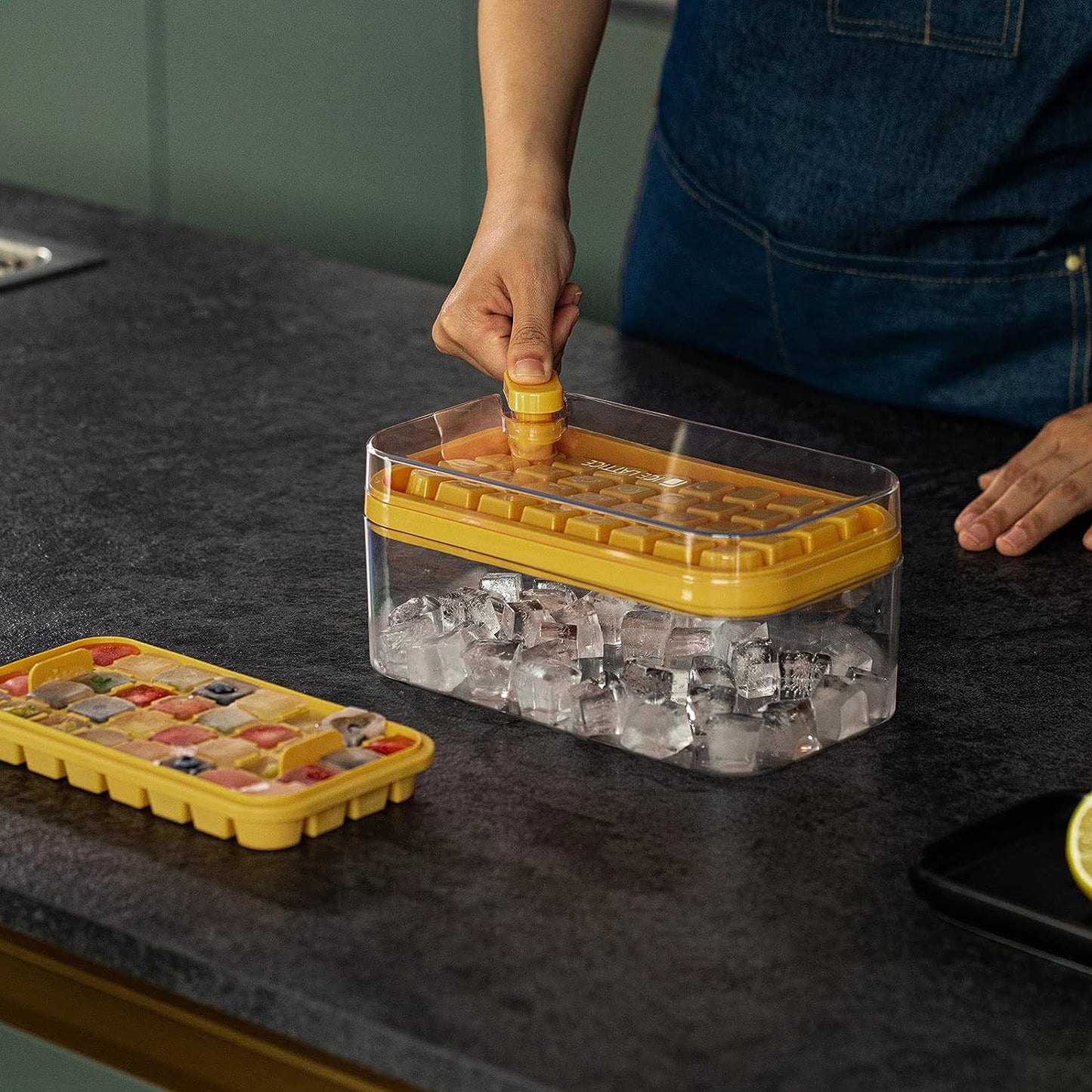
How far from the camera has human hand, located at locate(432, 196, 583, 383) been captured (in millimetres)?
1412

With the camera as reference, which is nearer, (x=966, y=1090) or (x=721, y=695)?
(x=966, y=1090)

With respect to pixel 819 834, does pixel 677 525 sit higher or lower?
higher

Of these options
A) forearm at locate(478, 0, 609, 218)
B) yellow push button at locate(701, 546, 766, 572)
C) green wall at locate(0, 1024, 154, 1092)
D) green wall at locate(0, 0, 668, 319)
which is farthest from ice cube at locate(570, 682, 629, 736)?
green wall at locate(0, 0, 668, 319)

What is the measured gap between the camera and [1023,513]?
1.46 m

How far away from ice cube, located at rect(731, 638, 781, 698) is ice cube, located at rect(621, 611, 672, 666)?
0.14 feet

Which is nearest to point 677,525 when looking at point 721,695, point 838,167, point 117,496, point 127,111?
point 721,695

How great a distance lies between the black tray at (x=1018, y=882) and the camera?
2.85 feet

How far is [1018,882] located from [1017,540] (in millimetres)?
570

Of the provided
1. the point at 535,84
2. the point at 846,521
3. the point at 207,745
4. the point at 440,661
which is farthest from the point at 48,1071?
the point at 535,84

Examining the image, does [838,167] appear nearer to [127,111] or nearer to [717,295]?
[717,295]

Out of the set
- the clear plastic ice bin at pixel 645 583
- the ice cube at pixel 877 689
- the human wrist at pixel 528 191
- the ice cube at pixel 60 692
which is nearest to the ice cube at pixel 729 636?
the clear plastic ice bin at pixel 645 583

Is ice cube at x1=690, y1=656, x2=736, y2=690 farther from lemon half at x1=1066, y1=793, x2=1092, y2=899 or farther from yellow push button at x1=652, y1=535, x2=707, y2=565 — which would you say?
lemon half at x1=1066, y1=793, x2=1092, y2=899

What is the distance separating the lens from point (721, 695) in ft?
3.37

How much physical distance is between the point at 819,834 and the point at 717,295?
0.97 m
